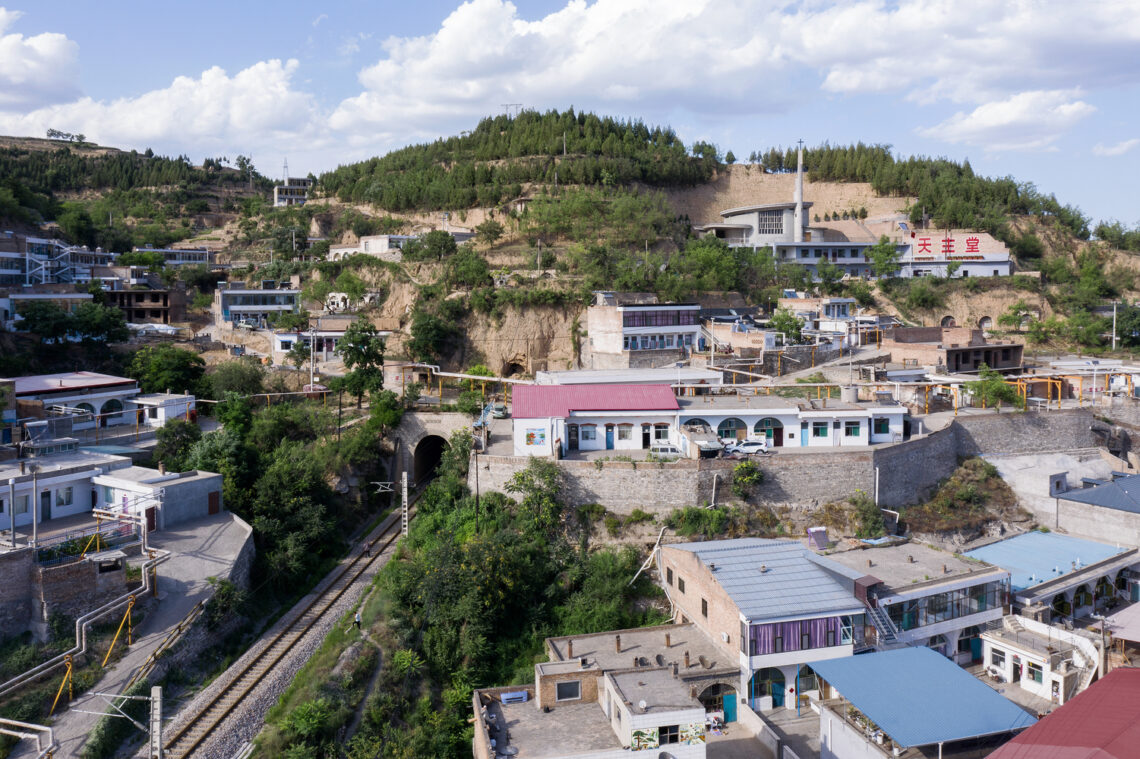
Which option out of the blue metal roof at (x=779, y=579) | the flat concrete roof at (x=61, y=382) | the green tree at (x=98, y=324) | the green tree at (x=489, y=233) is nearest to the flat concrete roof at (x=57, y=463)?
the flat concrete roof at (x=61, y=382)

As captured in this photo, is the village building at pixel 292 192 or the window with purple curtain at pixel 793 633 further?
the village building at pixel 292 192

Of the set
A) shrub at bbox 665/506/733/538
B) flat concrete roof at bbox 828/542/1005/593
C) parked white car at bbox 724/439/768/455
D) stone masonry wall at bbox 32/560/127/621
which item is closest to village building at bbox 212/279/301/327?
stone masonry wall at bbox 32/560/127/621

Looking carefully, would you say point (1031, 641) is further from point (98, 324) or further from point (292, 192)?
point (292, 192)

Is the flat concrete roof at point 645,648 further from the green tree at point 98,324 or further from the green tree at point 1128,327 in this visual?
the green tree at point 1128,327

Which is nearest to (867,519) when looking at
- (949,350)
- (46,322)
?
(949,350)

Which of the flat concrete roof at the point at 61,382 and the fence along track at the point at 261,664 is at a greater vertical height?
the flat concrete roof at the point at 61,382

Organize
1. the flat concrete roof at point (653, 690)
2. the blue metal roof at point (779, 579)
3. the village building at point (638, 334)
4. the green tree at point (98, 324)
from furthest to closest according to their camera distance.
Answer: the village building at point (638, 334) → the green tree at point (98, 324) → the blue metal roof at point (779, 579) → the flat concrete roof at point (653, 690)

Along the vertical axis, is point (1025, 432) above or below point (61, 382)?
below

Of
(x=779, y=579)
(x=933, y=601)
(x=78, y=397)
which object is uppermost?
(x=78, y=397)
